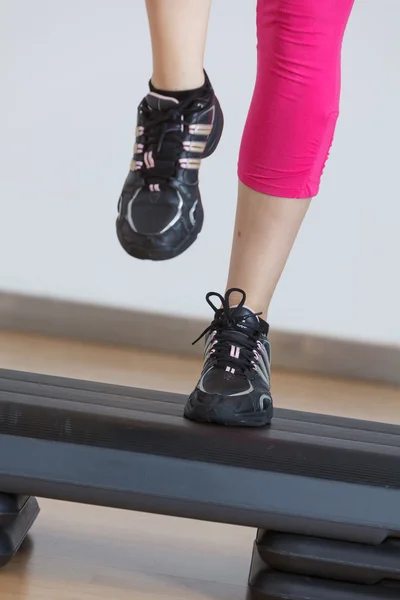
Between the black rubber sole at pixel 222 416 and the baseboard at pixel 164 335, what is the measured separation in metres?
1.49

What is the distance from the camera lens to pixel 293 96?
1229mm

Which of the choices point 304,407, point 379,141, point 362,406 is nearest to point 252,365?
point 304,407

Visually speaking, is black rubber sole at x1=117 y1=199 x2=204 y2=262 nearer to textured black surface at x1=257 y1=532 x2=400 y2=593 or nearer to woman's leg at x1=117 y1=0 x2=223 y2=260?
woman's leg at x1=117 y1=0 x2=223 y2=260

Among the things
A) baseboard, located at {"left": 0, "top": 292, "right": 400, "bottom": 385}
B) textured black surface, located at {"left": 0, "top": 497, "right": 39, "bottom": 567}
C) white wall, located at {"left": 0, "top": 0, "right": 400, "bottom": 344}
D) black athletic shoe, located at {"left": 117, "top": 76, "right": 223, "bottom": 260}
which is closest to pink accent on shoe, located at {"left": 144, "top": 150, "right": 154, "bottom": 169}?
black athletic shoe, located at {"left": 117, "top": 76, "right": 223, "bottom": 260}

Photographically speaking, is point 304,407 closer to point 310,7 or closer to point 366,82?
point 366,82

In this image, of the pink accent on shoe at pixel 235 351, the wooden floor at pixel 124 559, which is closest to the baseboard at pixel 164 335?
the wooden floor at pixel 124 559

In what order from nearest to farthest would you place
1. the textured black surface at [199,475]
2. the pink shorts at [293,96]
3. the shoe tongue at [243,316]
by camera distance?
the textured black surface at [199,475] < the pink shorts at [293,96] < the shoe tongue at [243,316]

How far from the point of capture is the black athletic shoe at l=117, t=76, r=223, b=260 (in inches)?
45.9

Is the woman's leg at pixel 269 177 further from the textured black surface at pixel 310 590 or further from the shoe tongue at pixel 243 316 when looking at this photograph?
the textured black surface at pixel 310 590

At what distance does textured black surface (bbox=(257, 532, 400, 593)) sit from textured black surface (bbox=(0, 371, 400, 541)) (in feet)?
0.09

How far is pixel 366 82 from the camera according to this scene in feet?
8.30

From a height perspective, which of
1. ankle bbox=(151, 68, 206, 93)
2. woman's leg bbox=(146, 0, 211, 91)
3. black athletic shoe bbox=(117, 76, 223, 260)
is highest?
woman's leg bbox=(146, 0, 211, 91)

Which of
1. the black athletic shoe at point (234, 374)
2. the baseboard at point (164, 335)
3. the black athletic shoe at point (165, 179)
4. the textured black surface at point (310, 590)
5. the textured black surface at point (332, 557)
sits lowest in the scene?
the baseboard at point (164, 335)

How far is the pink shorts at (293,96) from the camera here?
1190mm
